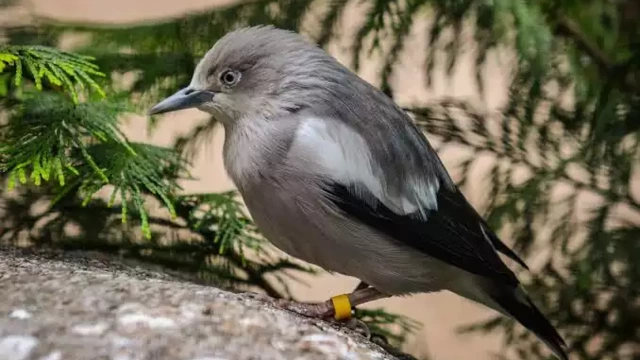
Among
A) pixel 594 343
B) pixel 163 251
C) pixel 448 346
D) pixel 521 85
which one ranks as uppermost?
pixel 521 85

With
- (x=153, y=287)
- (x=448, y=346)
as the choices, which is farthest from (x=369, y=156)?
(x=448, y=346)

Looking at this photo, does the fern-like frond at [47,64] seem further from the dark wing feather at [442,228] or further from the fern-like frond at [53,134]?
the dark wing feather at [442,228]

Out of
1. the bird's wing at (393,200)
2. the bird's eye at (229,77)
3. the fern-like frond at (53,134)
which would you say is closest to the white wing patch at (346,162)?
the bird's wing at (393,200)

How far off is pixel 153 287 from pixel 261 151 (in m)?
0.21

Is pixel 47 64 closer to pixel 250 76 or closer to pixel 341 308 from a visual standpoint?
pixel 250 76

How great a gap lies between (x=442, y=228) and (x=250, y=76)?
12.5 inches

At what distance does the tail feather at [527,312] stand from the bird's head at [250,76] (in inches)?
15.6

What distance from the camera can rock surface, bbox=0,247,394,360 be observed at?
0.75 m

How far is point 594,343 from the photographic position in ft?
5.18

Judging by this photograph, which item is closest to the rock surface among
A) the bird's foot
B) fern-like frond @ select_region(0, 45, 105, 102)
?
the bird's foot

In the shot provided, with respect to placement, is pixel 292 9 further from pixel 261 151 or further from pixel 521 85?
pixel 261 151

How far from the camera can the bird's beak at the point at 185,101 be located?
3.38 ft

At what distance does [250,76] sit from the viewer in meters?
1.04

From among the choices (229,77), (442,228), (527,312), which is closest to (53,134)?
(229,77)
